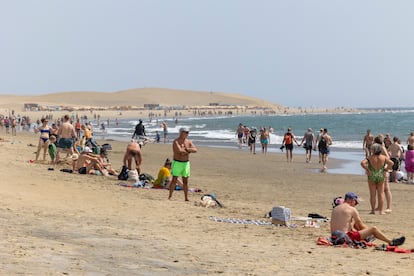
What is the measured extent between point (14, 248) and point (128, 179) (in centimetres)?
843

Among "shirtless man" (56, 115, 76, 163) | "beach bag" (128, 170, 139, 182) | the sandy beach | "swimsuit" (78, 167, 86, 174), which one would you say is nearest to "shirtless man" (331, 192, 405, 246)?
the sandy beach

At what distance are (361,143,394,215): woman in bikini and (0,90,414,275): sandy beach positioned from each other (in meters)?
0.41

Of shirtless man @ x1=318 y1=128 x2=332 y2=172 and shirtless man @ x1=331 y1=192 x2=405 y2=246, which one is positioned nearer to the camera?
shirtless man @ x1=331 y1=192 x2=405 y2=246

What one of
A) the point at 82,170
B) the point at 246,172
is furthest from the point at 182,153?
the point at 246,172

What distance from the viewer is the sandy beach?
6555mm

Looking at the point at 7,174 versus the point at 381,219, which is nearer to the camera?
the point at 381,219

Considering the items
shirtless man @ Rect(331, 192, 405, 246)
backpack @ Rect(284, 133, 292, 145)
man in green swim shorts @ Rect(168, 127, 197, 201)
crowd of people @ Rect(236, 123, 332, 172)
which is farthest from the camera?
backpack @ Rect(284, 133, 292, 145)

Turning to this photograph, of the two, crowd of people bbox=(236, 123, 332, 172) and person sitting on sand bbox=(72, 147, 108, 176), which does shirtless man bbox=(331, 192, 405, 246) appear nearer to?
person sitting on sand bbox=(72, 147, 108, 176)

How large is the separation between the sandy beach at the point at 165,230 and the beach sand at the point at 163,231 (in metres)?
0.01

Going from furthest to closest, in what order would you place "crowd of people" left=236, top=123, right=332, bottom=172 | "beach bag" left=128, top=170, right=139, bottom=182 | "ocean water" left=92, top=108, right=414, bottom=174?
"ocean water" left=92, top=108, right=414, bottom=174
"crowd of people" left=236, top=123, right=332, bottom=172
"beach bag" left=128, top=170, right=139, bottom=182

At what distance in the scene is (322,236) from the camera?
30.3 feet

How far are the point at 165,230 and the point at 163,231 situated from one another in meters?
0.10

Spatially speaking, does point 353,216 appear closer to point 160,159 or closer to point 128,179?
point 128,179

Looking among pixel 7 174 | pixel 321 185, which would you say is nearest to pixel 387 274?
pixel 7 174
